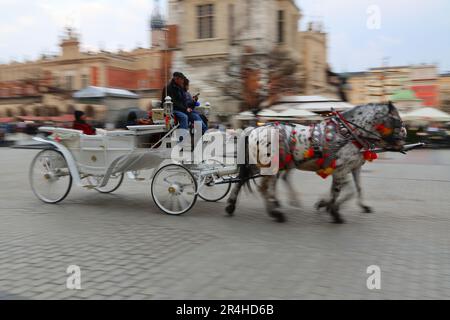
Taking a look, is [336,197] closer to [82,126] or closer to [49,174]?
[82,126]

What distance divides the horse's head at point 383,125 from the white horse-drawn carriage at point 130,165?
2.18 m

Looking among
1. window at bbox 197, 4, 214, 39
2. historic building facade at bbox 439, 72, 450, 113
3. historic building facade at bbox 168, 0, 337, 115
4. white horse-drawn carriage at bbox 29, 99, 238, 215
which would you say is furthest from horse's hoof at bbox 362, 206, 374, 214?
historic building facade at bbox 439, 72, 450, 113

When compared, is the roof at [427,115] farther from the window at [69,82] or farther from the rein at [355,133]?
the window at [69,82]

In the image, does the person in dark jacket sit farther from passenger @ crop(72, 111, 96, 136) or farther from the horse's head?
the horse's head

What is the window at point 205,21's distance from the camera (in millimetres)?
28548

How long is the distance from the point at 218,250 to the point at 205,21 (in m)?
25.7

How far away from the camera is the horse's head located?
6535 millimetres

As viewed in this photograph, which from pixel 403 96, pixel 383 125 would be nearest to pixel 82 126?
pixel 383 125

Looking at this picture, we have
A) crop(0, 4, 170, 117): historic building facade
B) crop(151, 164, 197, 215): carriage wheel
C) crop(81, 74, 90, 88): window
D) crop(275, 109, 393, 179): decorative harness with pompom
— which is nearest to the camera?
crop(275, 109, 393, 179): decorative harness with pompom

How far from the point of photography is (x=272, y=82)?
24.9m

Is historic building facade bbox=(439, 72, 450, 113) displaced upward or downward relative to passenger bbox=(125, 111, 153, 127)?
upward

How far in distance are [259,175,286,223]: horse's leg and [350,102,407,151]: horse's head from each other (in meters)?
1.52

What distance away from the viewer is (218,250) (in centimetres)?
524
